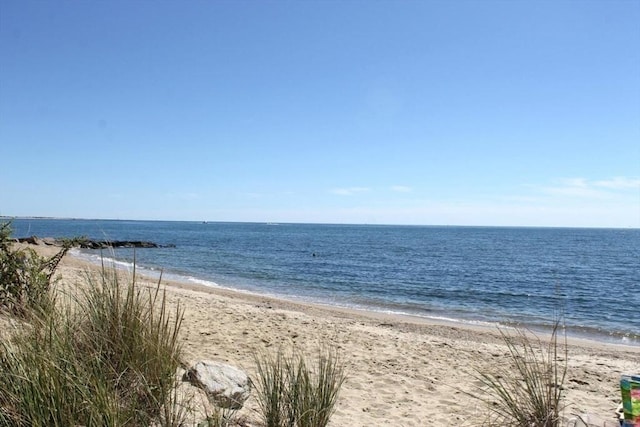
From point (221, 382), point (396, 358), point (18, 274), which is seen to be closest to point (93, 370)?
point (221, 382)

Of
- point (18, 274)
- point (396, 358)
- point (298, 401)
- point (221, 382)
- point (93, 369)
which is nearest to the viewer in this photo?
point (93, 369)

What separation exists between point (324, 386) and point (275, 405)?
0.42m

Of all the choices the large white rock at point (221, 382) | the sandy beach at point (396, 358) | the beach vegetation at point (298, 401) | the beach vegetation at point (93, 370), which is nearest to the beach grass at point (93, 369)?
the beach vegetation at point (93, 370)

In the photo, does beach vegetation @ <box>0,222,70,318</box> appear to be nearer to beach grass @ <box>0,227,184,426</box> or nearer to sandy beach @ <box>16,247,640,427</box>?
sandy beach @ <box>16,247,640,427</box>

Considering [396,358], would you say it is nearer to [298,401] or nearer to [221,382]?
[221,382]

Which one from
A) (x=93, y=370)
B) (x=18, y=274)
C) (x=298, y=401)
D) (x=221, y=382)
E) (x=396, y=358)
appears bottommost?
(x=396, y=358)

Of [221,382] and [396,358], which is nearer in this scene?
[221,382]

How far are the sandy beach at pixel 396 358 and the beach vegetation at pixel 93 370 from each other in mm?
896

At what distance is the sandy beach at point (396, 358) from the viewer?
564 centimetres

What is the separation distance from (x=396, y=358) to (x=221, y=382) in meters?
4.58

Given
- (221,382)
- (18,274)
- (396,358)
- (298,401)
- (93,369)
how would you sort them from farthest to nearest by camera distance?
(396,358) → (18,274) → (221,382) → (298,401) → (93,369)

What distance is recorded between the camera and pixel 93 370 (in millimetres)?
3191

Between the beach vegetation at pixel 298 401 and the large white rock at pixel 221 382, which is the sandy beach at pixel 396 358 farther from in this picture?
the beach vegetation at pixel 298 401

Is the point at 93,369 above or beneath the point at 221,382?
above
